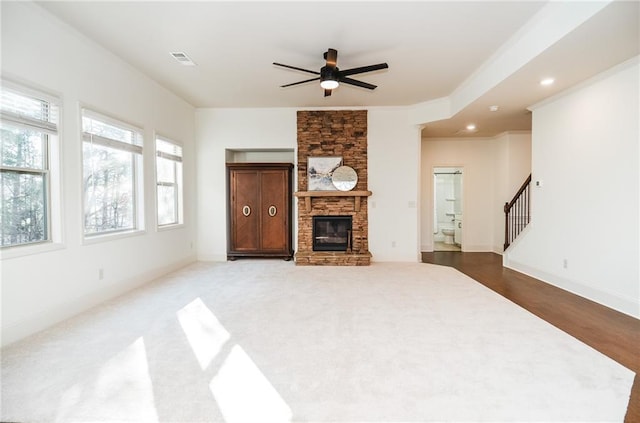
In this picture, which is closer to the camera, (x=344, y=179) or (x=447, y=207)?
(x=344, y=179)

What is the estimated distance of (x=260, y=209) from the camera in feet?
19.9

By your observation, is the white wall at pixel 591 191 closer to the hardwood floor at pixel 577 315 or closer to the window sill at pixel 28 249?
the hardwood floor at pixel 577 315

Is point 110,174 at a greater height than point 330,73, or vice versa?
point 330,73

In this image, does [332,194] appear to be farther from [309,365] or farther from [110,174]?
[309,365]

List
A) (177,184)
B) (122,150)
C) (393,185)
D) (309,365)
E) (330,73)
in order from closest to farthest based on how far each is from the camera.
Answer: (309,365) → (330,73) → (122,150) → (177,184) → (393,185)

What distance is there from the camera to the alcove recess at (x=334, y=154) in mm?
6031

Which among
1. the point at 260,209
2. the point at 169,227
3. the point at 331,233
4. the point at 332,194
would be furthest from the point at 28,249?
the point at 331,233

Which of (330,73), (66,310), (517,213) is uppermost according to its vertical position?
(330,73)

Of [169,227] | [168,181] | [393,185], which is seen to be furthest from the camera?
[393,185]

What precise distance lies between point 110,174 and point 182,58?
5.85 ft

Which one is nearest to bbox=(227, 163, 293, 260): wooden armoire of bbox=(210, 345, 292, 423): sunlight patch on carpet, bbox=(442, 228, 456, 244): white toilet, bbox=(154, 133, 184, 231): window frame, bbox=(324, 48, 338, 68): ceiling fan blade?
bbox=(154, 133, 184, 231): window frame

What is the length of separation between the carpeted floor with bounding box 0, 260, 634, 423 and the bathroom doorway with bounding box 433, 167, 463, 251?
502 centimetres

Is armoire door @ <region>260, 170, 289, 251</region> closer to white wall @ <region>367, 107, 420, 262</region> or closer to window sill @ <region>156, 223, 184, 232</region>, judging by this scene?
window sill @ <region>156, 223, 184, 232</region>

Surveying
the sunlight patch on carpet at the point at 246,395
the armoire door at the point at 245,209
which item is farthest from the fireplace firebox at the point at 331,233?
the sunlight patch on carpet at the point at 246,395
